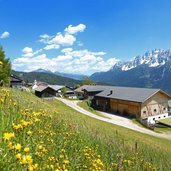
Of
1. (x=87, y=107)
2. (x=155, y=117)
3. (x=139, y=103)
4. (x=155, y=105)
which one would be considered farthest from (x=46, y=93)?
(x=155, y=117)

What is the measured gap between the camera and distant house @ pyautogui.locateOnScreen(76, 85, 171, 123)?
63062mm

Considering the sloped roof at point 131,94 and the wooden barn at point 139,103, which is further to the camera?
the sloped roof at point 131,94

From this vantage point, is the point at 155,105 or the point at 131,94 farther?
the point at 131,94

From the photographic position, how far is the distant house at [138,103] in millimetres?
63062

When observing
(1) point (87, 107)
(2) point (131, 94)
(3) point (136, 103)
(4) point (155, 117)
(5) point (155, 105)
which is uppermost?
(2) point (131, 94)

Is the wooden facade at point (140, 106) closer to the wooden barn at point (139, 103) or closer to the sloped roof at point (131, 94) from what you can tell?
the wooden barn at point (139, 103)

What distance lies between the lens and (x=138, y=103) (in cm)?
6244

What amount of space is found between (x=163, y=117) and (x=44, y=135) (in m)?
66.1

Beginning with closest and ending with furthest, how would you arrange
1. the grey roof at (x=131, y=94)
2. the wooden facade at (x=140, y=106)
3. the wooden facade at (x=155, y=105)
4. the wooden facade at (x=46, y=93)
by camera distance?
the wooden facade at (x=140, y=106)
the wooden facade at (x=155, y=105)
the grey roof at (x=131, y=94)
the wooden facade at (x=46, y=93)

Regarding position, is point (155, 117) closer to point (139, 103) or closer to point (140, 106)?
point (140, 106)

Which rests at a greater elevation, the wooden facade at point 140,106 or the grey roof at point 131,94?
the grey roof at point 131,94

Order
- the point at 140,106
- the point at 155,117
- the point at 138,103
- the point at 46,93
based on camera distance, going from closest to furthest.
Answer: the point at 140,106, the point at 138,103, the point at 155,117, the point at 46,93

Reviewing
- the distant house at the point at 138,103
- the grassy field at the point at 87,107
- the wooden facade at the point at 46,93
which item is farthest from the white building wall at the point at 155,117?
the wooden facade at the point at 46,93

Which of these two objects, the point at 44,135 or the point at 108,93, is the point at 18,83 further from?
the point at 44,135
